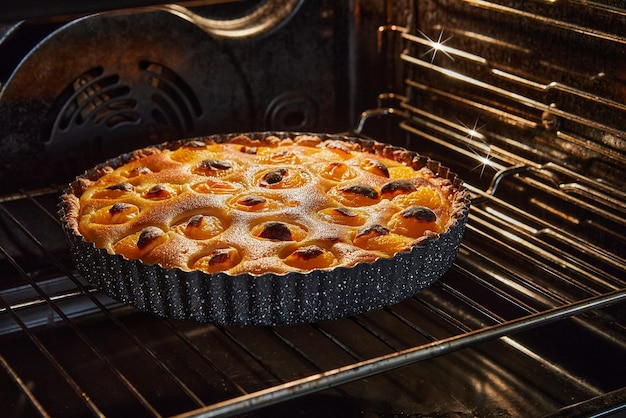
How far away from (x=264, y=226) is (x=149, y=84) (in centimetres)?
63

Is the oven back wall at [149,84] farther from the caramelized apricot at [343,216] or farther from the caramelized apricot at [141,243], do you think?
the caramelized apricot at [343,216]

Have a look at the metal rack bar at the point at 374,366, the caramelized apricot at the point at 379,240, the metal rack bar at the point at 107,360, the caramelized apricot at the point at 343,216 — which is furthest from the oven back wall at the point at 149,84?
the metal rack bar at the point at 374,366

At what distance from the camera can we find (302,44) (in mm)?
2270

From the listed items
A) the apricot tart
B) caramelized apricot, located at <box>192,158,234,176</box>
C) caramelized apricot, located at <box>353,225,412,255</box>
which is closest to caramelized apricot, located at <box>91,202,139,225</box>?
the apricot tart

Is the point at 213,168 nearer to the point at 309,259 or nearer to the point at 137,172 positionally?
the point at 137,172

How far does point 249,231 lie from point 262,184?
22 centimetres

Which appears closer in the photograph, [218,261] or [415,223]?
[218,261]

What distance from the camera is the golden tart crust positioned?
1610 mm

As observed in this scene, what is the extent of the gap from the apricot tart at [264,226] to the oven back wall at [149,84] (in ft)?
0.41

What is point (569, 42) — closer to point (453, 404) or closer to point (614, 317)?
point (614, 317)

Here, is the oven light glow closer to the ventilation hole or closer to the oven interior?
the oven interior

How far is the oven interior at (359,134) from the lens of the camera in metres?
1.76

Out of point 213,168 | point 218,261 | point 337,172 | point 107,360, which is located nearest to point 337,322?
point 337,172

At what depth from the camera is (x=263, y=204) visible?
5.84ft
